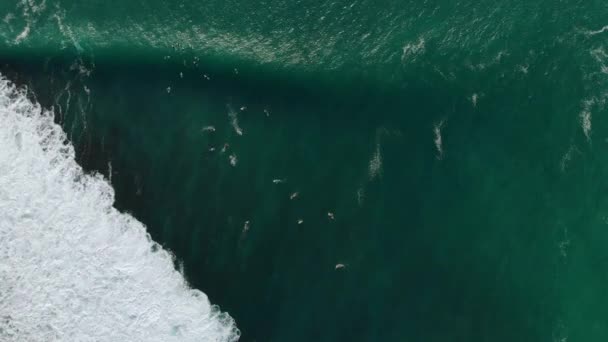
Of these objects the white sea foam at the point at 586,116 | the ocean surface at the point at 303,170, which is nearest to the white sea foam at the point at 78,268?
the ocean surface at the point at 303,170

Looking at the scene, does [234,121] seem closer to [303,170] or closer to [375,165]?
[303,170]

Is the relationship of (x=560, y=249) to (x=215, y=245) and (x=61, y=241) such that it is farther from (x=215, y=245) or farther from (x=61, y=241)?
(x=61, y=241)

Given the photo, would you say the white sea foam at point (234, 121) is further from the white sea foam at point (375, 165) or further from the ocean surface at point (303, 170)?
the white sea foam at point (375, 165)

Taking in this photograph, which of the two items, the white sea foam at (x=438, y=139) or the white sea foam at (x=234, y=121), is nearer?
the white sea foam at (x=438, y=139)

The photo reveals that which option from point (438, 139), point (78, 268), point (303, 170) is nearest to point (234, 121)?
point (303, 170)

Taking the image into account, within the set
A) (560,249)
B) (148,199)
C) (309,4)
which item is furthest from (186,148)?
(560,249)

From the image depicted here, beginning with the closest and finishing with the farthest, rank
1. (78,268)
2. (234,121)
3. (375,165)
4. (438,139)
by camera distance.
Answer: (78,268)
(375,165)
(438,139)
(234,121)

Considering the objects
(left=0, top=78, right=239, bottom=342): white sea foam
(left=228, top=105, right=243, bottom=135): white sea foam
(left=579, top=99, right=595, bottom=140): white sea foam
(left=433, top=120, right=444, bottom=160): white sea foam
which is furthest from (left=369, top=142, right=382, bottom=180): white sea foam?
(left=579, top=99, right=595, bottom=140): white sea foam
